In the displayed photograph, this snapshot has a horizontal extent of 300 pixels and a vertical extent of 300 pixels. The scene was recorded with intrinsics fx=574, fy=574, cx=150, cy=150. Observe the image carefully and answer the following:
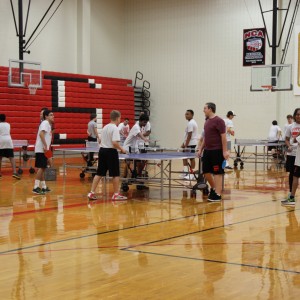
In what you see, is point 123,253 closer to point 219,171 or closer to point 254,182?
point 219,171

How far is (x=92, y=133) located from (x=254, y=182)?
554 centimetres

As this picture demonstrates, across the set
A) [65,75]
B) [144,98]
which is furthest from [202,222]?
[144,98]

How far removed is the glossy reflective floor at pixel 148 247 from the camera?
4547 mm

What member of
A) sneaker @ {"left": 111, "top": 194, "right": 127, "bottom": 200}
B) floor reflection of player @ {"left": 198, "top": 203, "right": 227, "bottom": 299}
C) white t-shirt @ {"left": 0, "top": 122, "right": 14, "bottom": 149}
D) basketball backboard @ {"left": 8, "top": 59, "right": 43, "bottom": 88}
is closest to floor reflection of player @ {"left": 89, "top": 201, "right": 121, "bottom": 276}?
sneaker @ {"left": 111, "top": 194, "right": 127, "bottom": 200}

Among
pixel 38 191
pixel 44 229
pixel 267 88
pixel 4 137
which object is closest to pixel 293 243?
pixel 44 229

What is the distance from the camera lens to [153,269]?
5156 millimetres

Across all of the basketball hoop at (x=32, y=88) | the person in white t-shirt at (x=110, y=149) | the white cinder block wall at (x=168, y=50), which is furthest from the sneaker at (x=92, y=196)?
the white cinder block wall at (x=168, y=50)

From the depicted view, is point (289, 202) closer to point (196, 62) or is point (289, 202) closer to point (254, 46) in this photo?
point (254, 46)

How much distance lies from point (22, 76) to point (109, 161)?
9983 mm

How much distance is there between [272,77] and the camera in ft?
56.0

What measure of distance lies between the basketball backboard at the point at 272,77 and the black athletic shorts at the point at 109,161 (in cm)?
865

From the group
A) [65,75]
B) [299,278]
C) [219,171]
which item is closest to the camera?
[299,278]

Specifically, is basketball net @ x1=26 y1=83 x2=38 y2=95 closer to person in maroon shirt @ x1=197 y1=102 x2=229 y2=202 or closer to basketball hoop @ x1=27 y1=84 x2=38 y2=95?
basketball hoop @ x1=27 y1=84 x2=38 y2=95

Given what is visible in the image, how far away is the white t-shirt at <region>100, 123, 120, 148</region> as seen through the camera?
372 inches
